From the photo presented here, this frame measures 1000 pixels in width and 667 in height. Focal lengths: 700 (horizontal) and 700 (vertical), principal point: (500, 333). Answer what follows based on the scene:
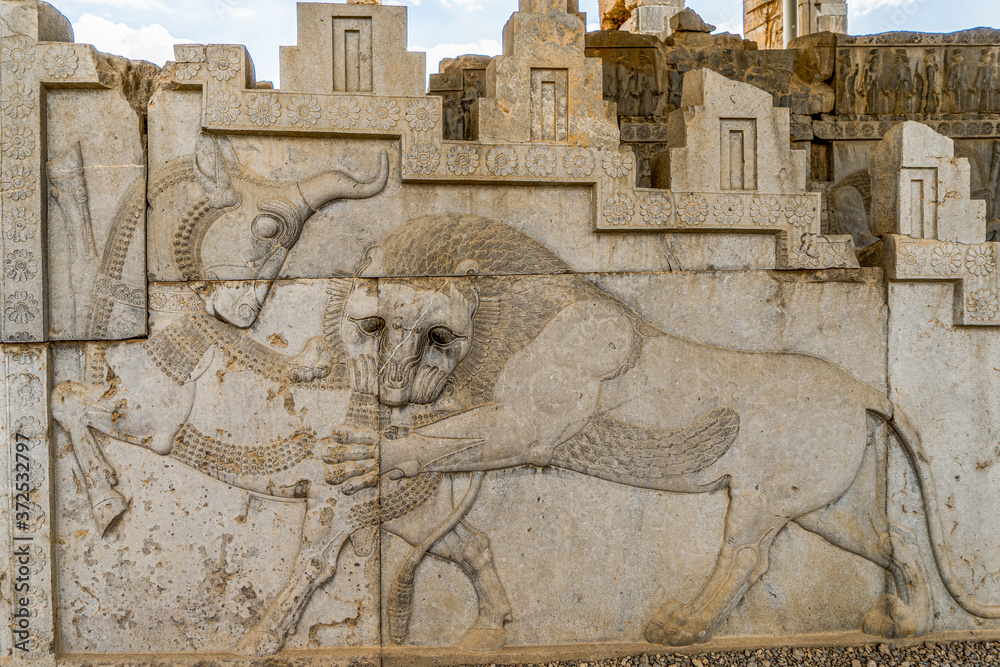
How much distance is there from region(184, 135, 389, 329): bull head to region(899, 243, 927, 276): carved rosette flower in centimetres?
302

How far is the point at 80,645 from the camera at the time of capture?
360 centimetres

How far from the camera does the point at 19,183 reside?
11.4ft

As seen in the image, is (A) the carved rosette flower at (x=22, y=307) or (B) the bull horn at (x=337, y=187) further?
(B) the bull horn at (x=337, y=187)

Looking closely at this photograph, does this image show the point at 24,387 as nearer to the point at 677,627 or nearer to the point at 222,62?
the point at 222,62

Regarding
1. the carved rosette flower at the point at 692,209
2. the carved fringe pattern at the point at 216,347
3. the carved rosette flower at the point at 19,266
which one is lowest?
the carved fringe pattern at the point at 216,347

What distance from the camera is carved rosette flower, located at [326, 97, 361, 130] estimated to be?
3.57 metres

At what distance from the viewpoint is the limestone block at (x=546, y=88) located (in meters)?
3.68

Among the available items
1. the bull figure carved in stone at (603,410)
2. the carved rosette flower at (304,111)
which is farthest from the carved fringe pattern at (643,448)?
the carved rosette flower at (304,111)

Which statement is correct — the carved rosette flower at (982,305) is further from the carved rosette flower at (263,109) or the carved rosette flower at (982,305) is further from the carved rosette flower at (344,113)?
the carved rosette flower at (263,109)

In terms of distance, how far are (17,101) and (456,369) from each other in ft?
8.37

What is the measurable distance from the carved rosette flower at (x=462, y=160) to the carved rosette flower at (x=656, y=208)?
91cm

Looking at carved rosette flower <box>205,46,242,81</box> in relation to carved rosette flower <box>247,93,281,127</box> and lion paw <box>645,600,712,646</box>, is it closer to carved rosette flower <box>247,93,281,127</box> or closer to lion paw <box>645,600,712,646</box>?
carved rosette flower <box>247,93,281,127</box>

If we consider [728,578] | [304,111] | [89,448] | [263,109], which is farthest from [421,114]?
[728,578]

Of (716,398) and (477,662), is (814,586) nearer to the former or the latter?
(716,398)
